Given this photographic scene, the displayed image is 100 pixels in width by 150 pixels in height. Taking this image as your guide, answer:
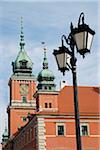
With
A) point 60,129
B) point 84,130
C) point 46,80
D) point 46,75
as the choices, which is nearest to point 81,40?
point 60,129

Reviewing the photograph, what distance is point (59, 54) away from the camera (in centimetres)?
807

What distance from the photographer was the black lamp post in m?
7.43

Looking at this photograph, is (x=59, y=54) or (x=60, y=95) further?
(x=60, y=95)

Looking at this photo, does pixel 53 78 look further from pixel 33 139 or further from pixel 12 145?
pixel 12 145

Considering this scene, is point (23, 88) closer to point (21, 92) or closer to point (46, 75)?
point (21, 92)

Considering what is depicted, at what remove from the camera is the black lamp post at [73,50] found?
743 cm

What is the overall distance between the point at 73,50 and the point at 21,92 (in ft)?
195

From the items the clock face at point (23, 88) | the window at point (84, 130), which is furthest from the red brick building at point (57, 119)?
the clock face at point (23, 88)

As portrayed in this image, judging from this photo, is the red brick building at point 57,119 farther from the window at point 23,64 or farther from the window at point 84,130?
the window at point 23,64

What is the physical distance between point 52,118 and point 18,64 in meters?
30.8

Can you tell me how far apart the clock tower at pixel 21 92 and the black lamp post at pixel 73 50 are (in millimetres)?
55982

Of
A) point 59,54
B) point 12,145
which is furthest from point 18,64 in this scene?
point 59,54

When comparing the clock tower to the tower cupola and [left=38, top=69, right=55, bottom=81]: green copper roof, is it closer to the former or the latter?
the tower cupola

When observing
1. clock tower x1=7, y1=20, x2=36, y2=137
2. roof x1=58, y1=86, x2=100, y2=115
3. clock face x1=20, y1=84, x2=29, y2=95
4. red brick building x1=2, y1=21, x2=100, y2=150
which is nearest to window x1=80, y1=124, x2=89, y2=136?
red brick building x1=2, y1=21, x2=100, y2=150
